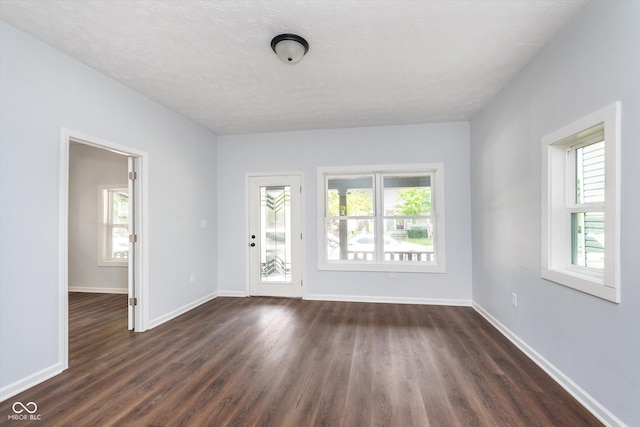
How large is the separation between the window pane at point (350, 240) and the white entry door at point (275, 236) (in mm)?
543

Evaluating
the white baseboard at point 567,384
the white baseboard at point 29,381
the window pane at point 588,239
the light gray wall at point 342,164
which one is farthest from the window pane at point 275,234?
the window pane at point 588,239

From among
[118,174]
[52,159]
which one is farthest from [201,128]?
[52,159]

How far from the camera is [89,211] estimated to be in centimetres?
541

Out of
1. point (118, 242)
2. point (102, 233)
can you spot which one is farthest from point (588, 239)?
point (102, 233)

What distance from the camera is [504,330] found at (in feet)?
10.7

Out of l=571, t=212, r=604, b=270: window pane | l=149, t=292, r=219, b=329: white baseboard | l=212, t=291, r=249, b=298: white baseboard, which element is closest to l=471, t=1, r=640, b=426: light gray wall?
l=571, t=212, r=604, b=270: window pane

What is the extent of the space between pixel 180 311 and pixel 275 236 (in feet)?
5.85

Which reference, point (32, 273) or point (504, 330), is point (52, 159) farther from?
point (504, 330)

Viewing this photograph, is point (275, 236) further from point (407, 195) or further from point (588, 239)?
point (588, 239)

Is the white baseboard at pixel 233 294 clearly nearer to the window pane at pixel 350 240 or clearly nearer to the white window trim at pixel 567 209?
the window pane at pixel 350 240

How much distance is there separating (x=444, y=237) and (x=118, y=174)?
5.75 meters

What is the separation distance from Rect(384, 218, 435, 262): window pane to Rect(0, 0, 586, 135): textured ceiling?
179 cm

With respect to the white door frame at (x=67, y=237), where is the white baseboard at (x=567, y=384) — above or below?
below

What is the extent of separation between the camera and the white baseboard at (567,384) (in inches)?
72.4
